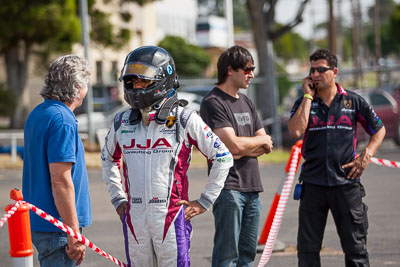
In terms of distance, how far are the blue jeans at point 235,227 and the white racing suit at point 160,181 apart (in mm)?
999

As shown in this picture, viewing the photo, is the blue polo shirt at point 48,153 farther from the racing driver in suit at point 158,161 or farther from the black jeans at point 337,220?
the black jeans at point 337,220

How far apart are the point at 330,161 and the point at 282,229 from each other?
360cm

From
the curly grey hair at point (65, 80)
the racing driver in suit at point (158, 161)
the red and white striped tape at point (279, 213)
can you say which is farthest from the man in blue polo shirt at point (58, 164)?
the red and white striped tape at point (279, 213)

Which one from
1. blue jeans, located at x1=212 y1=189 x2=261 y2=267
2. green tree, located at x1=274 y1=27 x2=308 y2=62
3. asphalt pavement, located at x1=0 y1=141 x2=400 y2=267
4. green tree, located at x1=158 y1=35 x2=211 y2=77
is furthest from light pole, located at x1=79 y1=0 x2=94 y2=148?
green tree, located at x1=274 y1=27 x2=308 y2=62

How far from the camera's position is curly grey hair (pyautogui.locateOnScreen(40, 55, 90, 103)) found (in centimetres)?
436

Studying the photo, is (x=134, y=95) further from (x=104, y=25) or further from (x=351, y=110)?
(x=104, y=25)

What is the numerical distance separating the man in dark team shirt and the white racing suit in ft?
5.21

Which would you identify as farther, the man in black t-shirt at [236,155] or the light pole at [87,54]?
the light pole at [87,54]

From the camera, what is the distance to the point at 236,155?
5.53 metres

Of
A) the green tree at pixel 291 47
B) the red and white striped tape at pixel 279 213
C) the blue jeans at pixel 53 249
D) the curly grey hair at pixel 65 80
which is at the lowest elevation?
the red and white striped tape at pixel 279 213

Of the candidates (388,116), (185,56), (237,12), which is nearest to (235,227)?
(388,116)

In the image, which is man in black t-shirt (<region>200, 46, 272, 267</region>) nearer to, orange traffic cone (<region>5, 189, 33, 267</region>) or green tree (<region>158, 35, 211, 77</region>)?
orange traffic cone (<region>5, 189, 33, 267</region>)

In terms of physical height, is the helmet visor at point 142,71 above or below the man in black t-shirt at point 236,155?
above

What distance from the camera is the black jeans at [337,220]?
5.75 m
